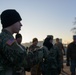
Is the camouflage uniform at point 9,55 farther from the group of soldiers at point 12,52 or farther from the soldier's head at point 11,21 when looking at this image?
the soldier's head at point 11,21

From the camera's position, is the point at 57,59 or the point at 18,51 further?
the point at 57,59

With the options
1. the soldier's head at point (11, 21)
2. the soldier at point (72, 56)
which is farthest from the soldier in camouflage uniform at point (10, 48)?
the soldier at point (72, 56)

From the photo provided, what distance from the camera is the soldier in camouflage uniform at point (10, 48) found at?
11.5ft

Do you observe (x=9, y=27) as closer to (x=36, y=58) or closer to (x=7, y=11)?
(x=7, y=11)

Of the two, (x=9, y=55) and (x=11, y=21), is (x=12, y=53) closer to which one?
(x=9, y=55)

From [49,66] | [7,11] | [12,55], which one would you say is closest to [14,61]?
[12,55]

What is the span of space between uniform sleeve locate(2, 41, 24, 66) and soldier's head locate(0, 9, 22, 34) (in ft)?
0.75

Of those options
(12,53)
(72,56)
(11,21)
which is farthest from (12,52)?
(72,56)

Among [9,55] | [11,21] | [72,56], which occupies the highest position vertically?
[11,21]

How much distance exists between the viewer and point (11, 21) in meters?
3.67

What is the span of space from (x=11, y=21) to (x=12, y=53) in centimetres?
40

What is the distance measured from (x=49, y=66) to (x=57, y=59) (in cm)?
40

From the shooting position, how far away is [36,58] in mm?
3699

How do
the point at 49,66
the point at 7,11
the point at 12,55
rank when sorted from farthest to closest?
the point at 49,66
the point at 7,11
the point at 12,55
